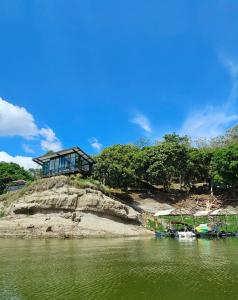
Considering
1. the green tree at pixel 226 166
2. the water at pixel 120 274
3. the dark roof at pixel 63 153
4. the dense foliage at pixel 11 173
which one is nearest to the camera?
the water at pixel 120 274

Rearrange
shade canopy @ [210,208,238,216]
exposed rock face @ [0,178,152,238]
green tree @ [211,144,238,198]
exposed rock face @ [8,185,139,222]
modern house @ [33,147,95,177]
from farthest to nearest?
modern house @ [33,147,95,177] → green tree @ [211,144,238,198] → exposed rock face @ [8,185,139,222] → shade canopy @ [210,208,238,216] → exposed rock face @ [0,178,152,238]

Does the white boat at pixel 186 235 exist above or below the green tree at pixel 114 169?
below

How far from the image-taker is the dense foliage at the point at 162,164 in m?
67.1

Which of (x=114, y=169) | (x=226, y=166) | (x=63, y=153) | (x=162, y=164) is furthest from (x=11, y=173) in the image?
(x=226, y=166)

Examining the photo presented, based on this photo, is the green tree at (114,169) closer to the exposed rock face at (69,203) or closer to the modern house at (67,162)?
the modern house at (67,162)

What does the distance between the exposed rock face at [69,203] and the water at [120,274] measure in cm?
1843

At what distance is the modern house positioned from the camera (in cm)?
6838

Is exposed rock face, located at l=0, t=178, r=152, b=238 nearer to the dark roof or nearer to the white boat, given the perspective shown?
the white boat

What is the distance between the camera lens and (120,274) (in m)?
24.2

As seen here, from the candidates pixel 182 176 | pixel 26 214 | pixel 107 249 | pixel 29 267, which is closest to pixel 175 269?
pixel 29 267

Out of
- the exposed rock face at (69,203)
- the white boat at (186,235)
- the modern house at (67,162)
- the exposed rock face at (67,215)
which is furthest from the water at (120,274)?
the modern house at (67,162)

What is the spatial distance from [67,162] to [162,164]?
60.6 feet

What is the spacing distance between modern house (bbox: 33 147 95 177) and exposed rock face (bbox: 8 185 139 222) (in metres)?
10.8

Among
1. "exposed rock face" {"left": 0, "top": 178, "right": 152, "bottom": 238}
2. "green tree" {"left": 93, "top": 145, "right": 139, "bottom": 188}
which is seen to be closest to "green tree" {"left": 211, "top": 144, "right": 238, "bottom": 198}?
"green tree" {"left": 93, "top": 145, "right": 139, "bottom": 188}
